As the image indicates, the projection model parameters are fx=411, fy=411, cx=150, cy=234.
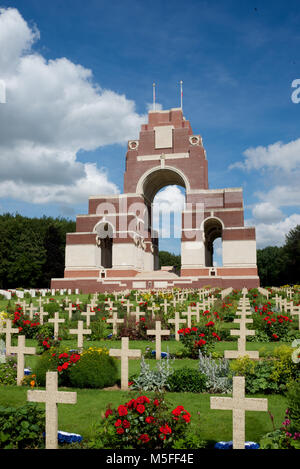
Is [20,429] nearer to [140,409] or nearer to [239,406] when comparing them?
[140,409]

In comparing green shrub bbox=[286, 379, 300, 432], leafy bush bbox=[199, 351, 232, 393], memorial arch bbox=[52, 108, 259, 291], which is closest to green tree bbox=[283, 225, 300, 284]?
memorial arch bbox=[52, 108, 259, 291]

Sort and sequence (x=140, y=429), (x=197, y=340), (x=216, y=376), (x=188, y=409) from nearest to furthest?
1. (x=140, y=429)
2. (x=188, y=409)
3. (x=216, y=376)
4. (x=197, y=340)

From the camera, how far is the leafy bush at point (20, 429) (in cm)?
427

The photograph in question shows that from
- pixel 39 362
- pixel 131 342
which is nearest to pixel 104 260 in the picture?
pixel 131 342

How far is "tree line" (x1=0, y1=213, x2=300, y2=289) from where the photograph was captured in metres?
46.8

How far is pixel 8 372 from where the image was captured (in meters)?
7.68

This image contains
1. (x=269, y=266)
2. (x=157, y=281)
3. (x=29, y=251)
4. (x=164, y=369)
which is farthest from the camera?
(x=269, y=266)

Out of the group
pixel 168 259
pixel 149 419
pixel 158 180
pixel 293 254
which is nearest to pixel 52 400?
pixel 149 419

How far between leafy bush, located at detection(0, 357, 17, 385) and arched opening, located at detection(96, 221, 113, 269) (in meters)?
34.2

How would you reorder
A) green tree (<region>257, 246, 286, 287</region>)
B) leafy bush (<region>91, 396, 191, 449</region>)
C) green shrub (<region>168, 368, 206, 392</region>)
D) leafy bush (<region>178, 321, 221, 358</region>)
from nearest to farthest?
leafy bush (<region>91, 396, 191, 449</region>) < green shrub (<region>168, 368, 206, 392</region>) < leafy bush (<region>178, 321, 221, 358</region>) < green tree (<region>257, 246, 286, 287</region>)

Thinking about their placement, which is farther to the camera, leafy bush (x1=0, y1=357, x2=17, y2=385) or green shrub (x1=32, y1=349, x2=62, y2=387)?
leafy bush (x1=0, y1=357, x2=17, y2=385)

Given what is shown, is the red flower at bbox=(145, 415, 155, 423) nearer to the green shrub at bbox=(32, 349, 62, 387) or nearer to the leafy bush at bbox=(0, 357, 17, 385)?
the green shrub at bbox=(32, 349, 62, 387)

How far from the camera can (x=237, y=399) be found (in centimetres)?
422

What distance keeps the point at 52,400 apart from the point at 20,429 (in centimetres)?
43
